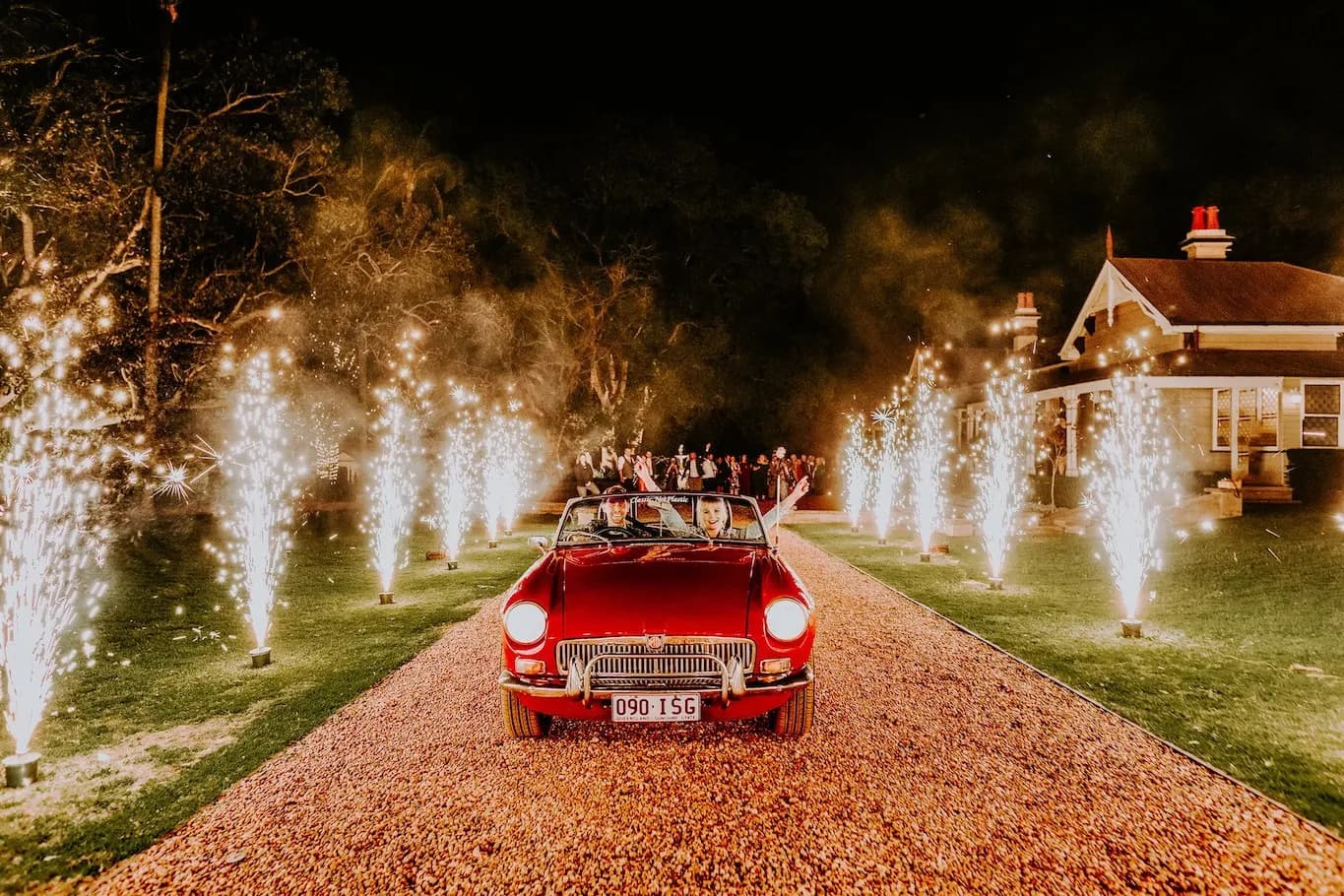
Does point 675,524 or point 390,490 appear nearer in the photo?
point 675,524

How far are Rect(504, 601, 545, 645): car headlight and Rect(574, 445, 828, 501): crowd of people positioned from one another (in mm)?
12464

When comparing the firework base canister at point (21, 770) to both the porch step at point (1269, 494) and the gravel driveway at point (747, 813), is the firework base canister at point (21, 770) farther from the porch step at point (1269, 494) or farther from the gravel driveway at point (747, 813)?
the porch step at point (1269, 494)

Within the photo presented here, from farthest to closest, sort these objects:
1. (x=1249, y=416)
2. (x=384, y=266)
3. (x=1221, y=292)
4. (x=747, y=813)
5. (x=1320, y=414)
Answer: (x=384, y=266)
(x=1221, y=292)
(x=1249, y=416)
(x=1320, y=414)
(x=747, y=813)

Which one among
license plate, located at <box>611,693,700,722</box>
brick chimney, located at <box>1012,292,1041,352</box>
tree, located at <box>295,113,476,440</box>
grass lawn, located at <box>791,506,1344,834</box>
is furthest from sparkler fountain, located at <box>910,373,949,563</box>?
brick chimney, located at <box>1012,292,1041,352</box>

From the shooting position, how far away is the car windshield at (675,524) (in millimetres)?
5910

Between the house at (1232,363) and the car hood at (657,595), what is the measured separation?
15.3 meters

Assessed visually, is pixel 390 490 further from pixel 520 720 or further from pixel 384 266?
pixel 384 266

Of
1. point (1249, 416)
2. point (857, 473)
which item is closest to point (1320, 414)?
point (1249, 416)

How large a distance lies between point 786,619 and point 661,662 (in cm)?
74

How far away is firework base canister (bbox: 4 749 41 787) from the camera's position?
4.42m

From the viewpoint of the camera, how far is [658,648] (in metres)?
4.39

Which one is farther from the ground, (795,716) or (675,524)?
(675,524)

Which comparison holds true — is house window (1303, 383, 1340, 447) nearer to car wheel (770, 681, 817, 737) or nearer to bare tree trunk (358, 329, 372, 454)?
car wheel (770, 681, 817, 737)

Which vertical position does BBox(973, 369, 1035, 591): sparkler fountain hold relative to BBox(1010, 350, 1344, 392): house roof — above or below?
below
